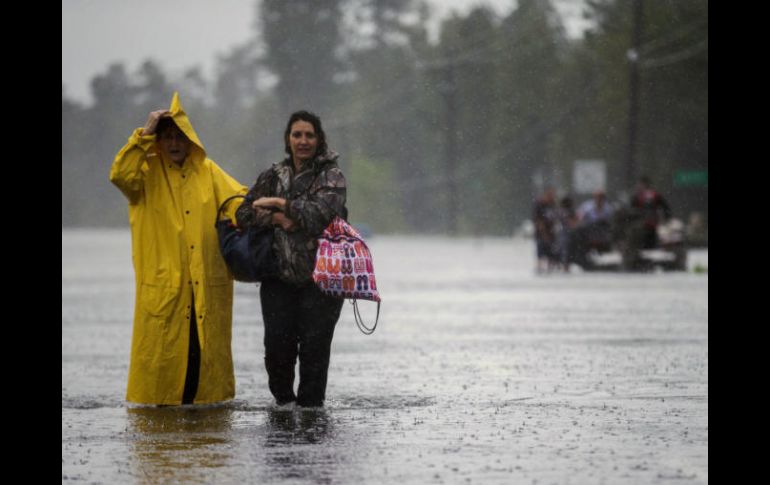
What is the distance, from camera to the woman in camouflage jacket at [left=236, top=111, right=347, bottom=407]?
927 centimetres

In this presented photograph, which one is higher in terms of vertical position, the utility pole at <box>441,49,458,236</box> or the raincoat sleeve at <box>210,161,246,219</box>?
the utility pole at <box>441,49,458,236</box>

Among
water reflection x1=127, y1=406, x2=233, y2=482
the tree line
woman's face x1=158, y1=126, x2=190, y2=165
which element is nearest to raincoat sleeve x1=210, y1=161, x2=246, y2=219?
woman's face x1=158, y1=126, x2=190, y2=165

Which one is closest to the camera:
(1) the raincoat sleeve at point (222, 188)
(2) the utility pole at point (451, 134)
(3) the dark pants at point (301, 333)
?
(3) the dark pants at point (301, 333)

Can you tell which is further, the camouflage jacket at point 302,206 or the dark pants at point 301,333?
the dark pants at point 301,333

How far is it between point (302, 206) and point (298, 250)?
0.85ft

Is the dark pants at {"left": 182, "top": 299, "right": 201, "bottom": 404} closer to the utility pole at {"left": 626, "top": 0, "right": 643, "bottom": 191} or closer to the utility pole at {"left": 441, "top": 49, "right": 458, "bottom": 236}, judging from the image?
the utility pole at {"left": 626, "top": 0, "right": 643, "bottom": 191}

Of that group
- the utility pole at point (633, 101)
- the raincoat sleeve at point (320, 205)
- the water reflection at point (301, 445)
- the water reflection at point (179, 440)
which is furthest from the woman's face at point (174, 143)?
the utility pole at point (633, 101)

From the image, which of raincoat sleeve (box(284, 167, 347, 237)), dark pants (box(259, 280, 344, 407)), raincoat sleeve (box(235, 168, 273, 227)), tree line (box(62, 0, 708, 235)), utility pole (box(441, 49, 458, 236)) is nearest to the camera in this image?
raincoat sleeve (box(284, 167, 347, 237))

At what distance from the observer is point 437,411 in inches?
373

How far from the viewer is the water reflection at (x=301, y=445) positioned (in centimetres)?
727

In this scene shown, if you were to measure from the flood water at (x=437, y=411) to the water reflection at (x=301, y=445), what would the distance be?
1 centimetres

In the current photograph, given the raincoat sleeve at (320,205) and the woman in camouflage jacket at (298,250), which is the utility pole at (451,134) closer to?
the woman in camouflage jacket at (298,250)

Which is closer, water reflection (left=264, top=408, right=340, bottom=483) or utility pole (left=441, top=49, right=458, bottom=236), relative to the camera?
water reflection (left=264, top=408, right=340, bottom=483)
